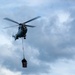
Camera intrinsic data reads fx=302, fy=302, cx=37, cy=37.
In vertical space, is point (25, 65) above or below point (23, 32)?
below

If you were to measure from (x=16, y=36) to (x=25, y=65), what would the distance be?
1054 inches

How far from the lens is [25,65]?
13425 centimetres

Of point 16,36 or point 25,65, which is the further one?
point 16,36

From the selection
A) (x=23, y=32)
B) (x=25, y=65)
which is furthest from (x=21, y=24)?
(x=25, y=65)

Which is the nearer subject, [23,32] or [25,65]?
[25,65]

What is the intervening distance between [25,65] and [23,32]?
21935 mm

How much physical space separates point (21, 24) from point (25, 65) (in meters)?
27.7

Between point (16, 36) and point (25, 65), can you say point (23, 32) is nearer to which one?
point (16, 36)

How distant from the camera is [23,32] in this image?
15025 cm

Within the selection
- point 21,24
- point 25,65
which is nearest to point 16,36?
point 21,24

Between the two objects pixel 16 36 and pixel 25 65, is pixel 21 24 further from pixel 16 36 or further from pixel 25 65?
pixel 25 65

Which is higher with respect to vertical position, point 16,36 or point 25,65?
point 16,36

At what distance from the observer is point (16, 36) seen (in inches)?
6181

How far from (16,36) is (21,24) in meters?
7.29
